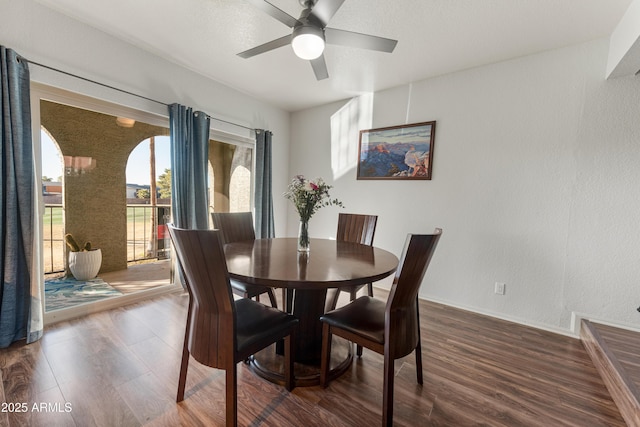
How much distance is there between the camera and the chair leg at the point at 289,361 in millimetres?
1439

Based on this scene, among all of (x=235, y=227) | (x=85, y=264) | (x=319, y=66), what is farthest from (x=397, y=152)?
(x=85, y=264)

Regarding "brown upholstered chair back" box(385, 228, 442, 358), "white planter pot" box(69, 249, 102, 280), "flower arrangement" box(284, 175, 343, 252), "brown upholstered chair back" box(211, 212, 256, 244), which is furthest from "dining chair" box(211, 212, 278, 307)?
"white planter pot" box(69, 249, 102, 280)

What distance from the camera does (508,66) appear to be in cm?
251

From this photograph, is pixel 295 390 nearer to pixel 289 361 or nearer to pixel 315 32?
pixel 289 361

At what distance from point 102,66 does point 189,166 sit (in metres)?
1.07

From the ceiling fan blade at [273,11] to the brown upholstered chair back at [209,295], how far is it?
126 centimetres

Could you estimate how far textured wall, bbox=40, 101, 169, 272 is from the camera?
8.73 feet

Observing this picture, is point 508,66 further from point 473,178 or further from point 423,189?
point 423,189

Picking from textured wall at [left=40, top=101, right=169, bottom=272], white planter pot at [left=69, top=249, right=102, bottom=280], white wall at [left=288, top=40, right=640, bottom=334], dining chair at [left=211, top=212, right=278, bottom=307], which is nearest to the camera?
white wall at [left=288, top=40, right=640, bottom=334]

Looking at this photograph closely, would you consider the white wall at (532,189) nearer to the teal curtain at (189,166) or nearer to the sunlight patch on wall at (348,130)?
the sunlight patch on wall at (348,130)

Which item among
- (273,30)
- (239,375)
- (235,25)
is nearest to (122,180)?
(235,25)

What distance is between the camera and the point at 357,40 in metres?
1.64

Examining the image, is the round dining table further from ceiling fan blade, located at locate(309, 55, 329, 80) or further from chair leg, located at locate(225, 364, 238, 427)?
ceiling fan blade, located at locate(309, 55, 329, 80)

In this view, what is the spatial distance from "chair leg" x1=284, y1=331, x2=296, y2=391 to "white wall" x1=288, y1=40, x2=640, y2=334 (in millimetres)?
2055
